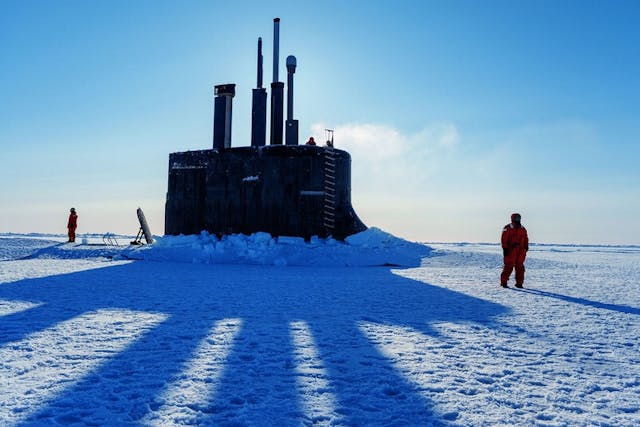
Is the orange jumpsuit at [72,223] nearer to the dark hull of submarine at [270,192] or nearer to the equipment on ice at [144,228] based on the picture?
the equipment on ice at [144,228]

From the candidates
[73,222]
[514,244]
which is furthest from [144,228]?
[514,244]

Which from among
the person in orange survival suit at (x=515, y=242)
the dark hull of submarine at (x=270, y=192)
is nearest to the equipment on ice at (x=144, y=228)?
the dark hull of submarine at (x=270, y=192)

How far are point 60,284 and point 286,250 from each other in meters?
6.89

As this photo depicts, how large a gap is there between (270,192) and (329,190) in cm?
191

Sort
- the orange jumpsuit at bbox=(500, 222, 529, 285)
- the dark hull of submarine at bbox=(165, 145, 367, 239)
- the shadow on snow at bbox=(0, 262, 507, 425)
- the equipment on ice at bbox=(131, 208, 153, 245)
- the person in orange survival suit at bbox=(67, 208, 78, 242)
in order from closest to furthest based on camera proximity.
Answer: the shadow on snow at bbox=(0, 262, 507, 425) < the orange jumpsuit at bbox=(500, 222, 529, 285) < the dark hull of submarine at bbox=(165, 145, 367, 239) < the equipment on ice at bbox=(131, 208, 153, 245) < the person in orange survival suit at bbox=(67, 208, 78, 242)

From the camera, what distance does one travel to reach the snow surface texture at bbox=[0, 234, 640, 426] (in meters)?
2.61

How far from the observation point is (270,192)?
1473cm

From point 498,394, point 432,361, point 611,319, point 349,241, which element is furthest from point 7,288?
point 349,241

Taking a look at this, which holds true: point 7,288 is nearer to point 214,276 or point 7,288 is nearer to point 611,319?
point 214,276

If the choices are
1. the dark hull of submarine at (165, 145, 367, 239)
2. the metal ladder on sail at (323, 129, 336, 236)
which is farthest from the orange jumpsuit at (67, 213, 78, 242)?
the metal ladder on sail at (323, 129, 336, 236)

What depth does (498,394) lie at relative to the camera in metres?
2.89

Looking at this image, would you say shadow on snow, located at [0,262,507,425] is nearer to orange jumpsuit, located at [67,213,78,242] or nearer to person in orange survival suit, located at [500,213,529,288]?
person in orange survival suit, located at [500,213,529,288]

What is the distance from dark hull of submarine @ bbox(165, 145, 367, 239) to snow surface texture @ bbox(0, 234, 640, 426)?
265 inches

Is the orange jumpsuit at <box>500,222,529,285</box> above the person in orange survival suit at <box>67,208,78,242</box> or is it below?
below
